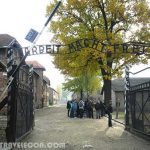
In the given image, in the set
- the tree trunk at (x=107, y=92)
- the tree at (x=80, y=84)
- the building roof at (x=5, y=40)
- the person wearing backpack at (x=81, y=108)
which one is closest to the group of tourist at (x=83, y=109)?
the person wearing backpack at (x=81, y=108)

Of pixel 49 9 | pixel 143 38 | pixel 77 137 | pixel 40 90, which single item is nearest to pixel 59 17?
pixel 49 9

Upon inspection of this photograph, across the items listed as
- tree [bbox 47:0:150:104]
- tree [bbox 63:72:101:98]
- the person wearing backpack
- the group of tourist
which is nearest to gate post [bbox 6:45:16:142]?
tree [bbox 47:0:150:104]

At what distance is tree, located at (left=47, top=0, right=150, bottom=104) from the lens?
33406 millimetres

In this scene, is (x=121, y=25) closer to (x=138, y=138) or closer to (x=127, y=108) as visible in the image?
(x=127, y=108)

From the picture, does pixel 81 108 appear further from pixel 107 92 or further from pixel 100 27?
pixel 100 27

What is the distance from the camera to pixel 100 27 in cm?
3544

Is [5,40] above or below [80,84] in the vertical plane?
above

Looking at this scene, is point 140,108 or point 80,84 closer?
point 140,108

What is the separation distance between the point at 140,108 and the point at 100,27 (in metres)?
17.6

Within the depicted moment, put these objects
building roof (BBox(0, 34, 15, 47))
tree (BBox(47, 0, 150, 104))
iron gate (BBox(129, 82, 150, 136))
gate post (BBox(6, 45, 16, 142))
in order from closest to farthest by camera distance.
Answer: gate post (BBox(6, 45, 16, 142)) → iron gate (BBox(129, 82, 150, 136)) → tree (BBox(47, 0, 150, 104)) → building roof (BBox(0, 34, 15, 47))

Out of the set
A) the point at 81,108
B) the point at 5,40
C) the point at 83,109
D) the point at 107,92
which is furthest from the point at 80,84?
the point at 107,92

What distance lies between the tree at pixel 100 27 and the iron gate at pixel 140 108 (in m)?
11.8

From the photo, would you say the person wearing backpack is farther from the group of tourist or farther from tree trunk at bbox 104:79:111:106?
tree trunk at bbox 104:79:111:106

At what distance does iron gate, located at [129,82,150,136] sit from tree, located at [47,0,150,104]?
1180 cm
